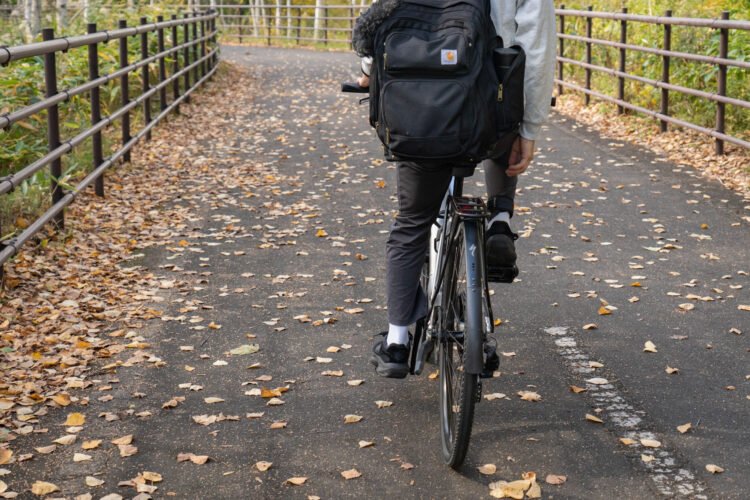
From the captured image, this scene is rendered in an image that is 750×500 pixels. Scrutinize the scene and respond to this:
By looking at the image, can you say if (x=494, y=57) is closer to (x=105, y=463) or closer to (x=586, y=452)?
(x=586, y=452)

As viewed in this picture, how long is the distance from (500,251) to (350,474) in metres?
1.07

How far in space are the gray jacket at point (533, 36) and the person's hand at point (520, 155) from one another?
163 millimetres

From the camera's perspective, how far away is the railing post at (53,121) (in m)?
7.23

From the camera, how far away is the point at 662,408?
15.2 feet

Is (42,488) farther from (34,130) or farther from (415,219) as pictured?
(34,130)

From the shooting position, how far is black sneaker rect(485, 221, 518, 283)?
4.30 metres

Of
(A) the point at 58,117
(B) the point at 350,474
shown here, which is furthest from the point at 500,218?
(A) the point at 58,117

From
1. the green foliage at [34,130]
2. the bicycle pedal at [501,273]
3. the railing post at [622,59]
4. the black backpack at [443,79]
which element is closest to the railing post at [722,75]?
the railing post at [622,59]

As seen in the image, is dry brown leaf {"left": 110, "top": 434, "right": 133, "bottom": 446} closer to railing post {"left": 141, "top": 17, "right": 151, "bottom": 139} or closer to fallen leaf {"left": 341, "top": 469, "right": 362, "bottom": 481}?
fallen leaf {"left": 341, "top": 469, "right": 362, "bottom": 481}

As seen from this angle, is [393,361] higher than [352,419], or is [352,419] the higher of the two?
[393,361]

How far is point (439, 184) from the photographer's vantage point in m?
4.10

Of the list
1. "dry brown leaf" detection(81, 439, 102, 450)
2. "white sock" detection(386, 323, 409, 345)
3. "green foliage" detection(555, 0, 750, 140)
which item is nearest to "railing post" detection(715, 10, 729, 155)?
"green foliage" detection(555, 0, 750, 140)

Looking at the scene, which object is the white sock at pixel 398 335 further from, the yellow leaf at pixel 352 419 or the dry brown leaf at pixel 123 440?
the dry brown leaf at pixel 123 440

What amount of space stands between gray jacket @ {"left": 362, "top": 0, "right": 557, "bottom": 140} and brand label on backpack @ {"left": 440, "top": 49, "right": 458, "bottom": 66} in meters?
0.32
